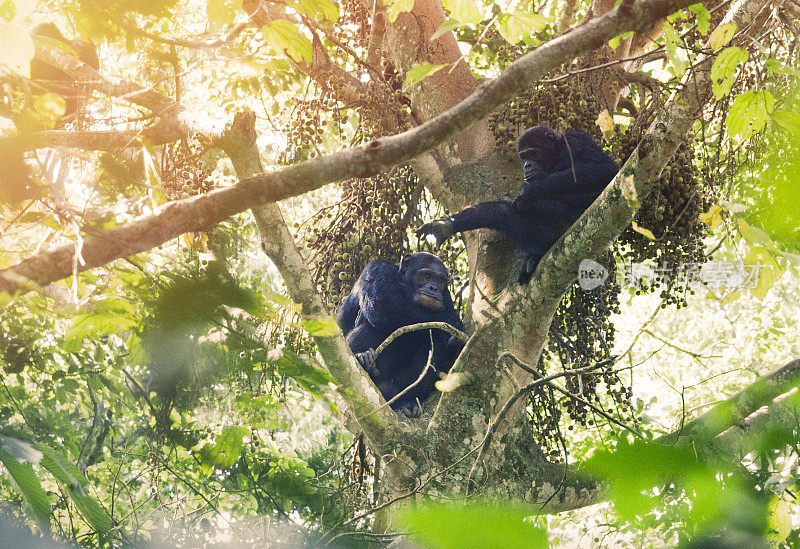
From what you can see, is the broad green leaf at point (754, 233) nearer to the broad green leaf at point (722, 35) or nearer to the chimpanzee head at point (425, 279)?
the broad green leaf at point (722, 35)

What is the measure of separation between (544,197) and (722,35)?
95 cm

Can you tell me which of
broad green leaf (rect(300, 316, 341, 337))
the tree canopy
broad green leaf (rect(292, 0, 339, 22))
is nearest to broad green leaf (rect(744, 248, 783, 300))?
the tree canopy

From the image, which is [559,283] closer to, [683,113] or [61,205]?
[683,113]

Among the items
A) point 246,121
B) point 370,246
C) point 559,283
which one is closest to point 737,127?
point 559,283

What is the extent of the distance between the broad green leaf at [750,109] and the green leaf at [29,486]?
2.00 metres

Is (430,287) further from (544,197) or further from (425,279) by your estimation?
(544,197)

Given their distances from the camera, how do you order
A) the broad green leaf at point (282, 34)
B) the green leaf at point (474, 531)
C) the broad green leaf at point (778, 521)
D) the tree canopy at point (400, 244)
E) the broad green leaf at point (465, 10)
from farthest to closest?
the broad green leaf at point (282, 34), the broad green leaf at point (465, 10), the tree canopy at point (400, 244), the broad green leaf at point (778, 521), the green leaf at point (474, 531)

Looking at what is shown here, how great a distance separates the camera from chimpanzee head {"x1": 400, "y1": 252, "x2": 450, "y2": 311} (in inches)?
138

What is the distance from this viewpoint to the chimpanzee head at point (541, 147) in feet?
9.57

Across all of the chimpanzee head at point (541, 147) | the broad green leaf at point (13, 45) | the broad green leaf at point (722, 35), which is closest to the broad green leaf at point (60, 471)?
the broad green leaf at point (13, 45)

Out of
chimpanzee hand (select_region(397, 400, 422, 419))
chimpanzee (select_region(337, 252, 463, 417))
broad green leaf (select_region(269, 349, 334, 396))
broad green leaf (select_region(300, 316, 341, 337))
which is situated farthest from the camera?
chimpanzee (select_region(337, 252, 463, 417))

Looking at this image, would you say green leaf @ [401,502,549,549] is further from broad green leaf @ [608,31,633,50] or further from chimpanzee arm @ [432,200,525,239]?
chimpanzee arm @ [432,200,525,239]

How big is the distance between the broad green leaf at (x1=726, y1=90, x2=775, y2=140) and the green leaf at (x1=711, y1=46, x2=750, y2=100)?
10cm

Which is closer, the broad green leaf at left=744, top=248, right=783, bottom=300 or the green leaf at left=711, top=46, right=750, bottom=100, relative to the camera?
the green leaf at left=711, top=46, right=750, bottom=100
